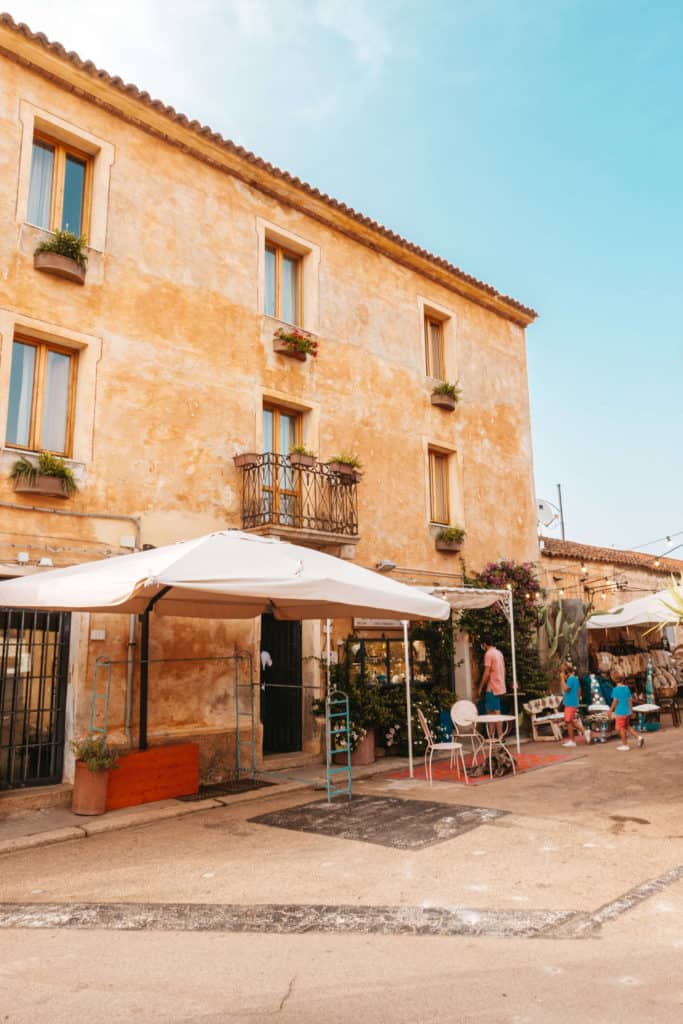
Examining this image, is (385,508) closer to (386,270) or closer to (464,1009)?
(386,270)

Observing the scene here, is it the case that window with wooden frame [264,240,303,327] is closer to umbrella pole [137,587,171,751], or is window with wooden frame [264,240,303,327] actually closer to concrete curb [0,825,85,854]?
umbrella pole [137,587,171,751]

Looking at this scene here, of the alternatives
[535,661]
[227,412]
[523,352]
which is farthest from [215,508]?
[523,352]

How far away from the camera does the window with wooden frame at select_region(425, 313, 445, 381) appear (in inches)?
611

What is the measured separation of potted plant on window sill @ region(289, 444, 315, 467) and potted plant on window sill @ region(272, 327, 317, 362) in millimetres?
1615

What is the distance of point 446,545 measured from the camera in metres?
14.3

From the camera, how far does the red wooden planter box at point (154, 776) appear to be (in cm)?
827

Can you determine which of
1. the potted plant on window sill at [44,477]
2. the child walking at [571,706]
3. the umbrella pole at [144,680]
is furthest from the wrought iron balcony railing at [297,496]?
the child walking at [571,706]

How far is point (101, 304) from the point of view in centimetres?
1006

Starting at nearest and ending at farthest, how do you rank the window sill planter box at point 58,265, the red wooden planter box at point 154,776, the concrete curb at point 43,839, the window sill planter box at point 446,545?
the concrete curb at point 43,839
the red wooden planter box at point 154,776
the window sill planter box at point 58,265
the window sill planter box at point 446,545

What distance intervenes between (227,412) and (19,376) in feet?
9.71

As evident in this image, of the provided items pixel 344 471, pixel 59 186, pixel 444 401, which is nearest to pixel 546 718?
pixel 344 471

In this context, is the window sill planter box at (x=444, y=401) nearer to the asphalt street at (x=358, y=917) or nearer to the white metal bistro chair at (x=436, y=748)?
the white metal bistro chair at (x=436, y=748)

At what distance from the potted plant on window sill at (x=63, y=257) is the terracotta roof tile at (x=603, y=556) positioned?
40.7 feet

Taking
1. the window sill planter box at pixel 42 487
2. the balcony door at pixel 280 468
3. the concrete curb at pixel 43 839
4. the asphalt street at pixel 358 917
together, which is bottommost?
the concrete curb at pixel 43 839
